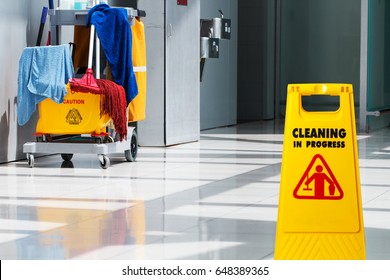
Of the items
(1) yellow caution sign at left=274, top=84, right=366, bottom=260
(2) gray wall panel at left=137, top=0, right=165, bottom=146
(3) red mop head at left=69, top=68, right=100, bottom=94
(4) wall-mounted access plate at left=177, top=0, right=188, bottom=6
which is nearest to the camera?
(1) yellow caution sign at left=274, top=84, right=366, bottom=260

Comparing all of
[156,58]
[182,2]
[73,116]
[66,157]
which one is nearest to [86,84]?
[73,116]

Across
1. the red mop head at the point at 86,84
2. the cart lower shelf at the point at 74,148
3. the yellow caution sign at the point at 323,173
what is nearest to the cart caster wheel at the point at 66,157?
the cart lower shelf at the point at 74,148

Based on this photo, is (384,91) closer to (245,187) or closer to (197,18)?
(197,18)

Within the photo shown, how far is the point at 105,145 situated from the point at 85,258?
13.4 feet

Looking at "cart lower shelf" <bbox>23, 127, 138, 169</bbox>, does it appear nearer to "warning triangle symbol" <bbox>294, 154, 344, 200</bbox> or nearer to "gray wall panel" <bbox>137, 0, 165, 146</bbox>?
"gray wall panel" <bbox>137, 0, 165, 146</bbox>

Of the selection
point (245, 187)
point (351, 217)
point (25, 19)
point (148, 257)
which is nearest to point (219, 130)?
point (25, 19)

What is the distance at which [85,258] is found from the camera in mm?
4633

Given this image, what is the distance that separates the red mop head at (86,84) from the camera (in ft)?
27.9

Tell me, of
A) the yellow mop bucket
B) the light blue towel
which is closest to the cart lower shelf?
the yellow mop bucket

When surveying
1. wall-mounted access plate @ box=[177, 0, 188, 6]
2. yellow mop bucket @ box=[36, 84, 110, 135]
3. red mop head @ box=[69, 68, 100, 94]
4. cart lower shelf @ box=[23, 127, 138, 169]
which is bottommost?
cart lower shelf @ box=[23, 127, 138, 169]

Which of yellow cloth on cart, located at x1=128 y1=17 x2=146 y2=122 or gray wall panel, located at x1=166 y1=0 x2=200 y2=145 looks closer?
yellow cloth on cart, located at x1=128 y1=17 x2=146 y2=122

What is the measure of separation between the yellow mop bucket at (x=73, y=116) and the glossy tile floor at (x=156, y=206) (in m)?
0.33

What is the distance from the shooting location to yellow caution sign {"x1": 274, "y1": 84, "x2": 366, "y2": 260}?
12.1 ft

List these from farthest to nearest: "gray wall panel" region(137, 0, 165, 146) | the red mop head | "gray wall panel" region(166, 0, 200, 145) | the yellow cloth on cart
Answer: "gray wall panel" region(166, 0, 200, 145)
"gray wall panel" region(137, 0, 165, 146)
the yellow cloth on cart
the red mop head
